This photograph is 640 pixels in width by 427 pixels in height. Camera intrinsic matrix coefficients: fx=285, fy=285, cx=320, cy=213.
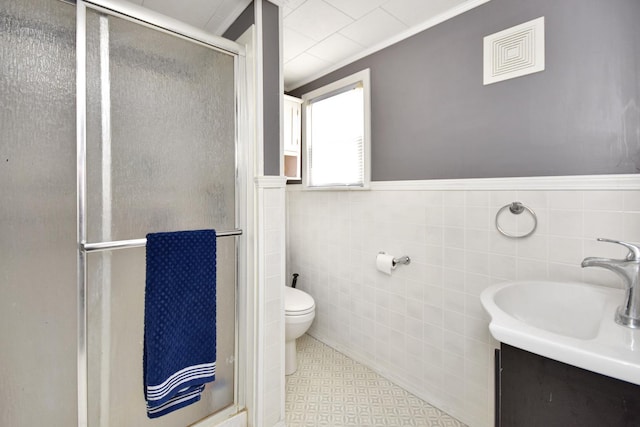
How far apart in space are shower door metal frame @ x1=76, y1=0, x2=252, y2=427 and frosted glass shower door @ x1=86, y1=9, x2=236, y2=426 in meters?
0.03

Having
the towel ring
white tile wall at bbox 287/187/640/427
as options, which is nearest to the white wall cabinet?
white tile wall at bbox 287/187/640/427

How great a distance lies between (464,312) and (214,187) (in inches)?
59.0

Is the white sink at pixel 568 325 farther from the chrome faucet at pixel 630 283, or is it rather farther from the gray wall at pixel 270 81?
the gray wall at pixel 270 81

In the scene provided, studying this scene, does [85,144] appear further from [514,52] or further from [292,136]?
[514,52]

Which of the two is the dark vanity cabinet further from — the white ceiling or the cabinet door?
the cabinet door

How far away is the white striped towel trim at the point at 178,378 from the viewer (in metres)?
1.11

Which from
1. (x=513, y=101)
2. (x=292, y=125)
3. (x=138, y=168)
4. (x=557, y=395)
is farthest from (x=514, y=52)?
(x=138, y=168)

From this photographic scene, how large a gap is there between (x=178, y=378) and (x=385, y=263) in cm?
128

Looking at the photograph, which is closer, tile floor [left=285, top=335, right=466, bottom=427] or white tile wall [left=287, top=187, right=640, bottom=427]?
white tile wall [left=287, top=187, right=640, bottom=427]

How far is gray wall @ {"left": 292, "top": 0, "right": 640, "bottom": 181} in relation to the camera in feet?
3.77

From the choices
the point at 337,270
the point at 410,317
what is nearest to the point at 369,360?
the point at 410,317

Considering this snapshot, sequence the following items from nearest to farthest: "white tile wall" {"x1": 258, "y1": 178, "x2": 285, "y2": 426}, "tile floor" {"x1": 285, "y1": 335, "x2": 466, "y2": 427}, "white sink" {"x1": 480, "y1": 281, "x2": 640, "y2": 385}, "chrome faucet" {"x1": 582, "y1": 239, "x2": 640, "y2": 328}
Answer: "white sink" {"x1": 480, "y1": 281, "x2": 640, "y2": 385}, "chrome faucet" {"x1": 582, "y1": 239, "x2": 640, "y2": 328}, "white tile wall" {"x1": 258, "y1": 178, "x2": 285, "y2": 426}, "tile floor" {"x1": 285, "y1": 335, "x2": 466, "y2": 427}

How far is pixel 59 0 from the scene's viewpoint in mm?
1028

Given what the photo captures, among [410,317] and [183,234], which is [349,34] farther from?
[410,317]
